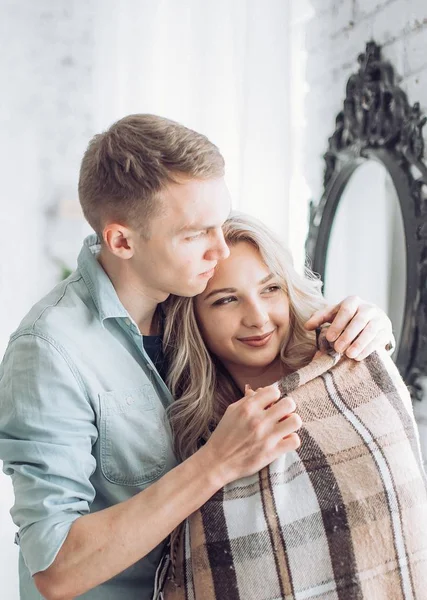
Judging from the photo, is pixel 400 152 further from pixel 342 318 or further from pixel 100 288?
pixel 100 288

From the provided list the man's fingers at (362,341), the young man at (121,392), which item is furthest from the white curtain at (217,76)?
the man's fingers at (362,341)

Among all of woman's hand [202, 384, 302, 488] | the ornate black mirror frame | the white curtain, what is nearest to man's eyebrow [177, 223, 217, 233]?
woman's hand [202, 384, 302, 488]

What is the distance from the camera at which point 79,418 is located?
1.16m

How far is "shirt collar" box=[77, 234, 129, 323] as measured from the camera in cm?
128

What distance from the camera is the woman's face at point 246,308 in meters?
1.39

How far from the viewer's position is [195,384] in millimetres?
1402

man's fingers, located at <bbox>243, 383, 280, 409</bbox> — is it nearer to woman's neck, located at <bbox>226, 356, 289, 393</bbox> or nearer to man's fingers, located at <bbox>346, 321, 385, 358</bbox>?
man's fingers, located at <bbox>346, 321, 385, 358</bbox>

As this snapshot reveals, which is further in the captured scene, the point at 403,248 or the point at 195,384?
the point at 403,248

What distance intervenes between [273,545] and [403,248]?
107cm

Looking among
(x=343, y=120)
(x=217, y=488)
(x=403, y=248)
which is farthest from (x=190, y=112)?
(x=217, y=488)

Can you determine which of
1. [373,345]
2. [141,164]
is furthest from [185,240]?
[373,345]

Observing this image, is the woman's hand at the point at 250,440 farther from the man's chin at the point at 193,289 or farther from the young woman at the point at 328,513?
the man's chin at the point at 193,289

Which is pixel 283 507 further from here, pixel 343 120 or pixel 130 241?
pixel 343 120

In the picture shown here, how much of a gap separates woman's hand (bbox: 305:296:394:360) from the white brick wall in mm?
629
